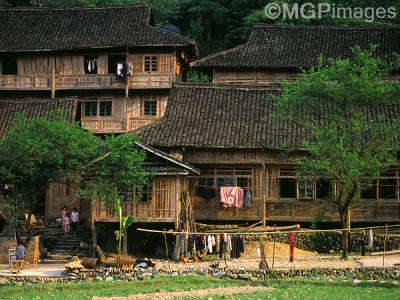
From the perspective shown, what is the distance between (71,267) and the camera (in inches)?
1234

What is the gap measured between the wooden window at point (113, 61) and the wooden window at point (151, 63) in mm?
1367

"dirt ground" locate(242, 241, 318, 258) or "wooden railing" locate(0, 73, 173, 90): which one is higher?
"wooden railing" locate(0, 73, 173, 90)

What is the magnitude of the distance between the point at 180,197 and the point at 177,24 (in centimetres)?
3992

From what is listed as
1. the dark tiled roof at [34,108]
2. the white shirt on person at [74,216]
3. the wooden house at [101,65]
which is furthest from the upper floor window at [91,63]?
the white shirt on person at [74,216]

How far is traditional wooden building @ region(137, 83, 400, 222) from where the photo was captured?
39188 millimetres

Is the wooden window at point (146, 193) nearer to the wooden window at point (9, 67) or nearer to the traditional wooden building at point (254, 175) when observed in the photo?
the traditional wooden building at point (254, 175)

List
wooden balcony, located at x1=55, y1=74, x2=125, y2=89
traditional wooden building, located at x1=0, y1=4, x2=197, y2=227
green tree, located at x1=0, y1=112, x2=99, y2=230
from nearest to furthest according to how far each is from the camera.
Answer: green tree, located at x1=0, y1=112, x2=99, y2=230 → traditional wooden building, located at x1=0, y1=4, x2=197, y2=227 → wooden balcony, located at x1=55, y1=74, x2=125, y2=89

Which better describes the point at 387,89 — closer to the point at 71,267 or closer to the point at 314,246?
the point at 314,246

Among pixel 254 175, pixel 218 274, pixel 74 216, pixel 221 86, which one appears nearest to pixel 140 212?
pixel 74 216

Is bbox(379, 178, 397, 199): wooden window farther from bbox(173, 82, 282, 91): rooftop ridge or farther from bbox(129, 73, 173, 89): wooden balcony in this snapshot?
bbox(129, 73, 173, 89): wooden balcony

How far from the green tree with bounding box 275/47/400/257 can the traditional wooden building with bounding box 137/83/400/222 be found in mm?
2628

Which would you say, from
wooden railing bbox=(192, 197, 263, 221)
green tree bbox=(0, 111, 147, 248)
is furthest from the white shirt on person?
wooden railing bbox=(192, 197, 263, 221)

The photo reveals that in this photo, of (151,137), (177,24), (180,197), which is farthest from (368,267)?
(177,24)

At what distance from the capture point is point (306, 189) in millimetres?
39906
